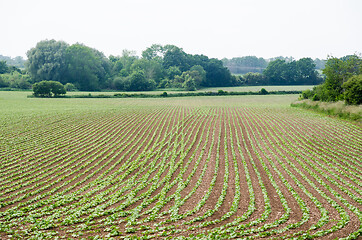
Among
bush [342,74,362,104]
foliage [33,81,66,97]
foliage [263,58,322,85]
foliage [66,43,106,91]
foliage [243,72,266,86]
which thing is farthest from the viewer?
foliage [263,58,322,85]

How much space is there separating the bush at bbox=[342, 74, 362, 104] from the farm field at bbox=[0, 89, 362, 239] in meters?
7.13

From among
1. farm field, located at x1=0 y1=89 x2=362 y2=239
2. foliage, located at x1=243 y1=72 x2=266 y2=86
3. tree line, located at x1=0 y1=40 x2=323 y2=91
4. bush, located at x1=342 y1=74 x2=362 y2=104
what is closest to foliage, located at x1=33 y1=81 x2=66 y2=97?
tree line, located at x1=0 y1=40 x2=323 y2=91

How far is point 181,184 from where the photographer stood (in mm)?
13367

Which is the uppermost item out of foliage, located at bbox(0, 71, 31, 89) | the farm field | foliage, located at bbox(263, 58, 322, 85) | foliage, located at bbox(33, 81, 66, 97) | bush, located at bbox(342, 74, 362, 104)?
foliage, located at bbox(263, 58, 322, 85)

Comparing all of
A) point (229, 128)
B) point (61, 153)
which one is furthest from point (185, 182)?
point (229, 128)

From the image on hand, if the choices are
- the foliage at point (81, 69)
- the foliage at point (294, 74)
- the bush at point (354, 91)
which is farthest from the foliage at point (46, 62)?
the bush at point (354, 91)

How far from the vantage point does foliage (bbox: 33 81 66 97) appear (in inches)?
2669

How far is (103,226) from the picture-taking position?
951 centimetres

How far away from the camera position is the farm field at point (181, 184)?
9.29m

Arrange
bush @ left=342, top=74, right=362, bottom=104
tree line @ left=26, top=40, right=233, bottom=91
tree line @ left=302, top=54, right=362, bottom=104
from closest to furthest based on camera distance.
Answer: bush @ left=342, top=74, right=362, bottom=104, tree line @ left=302, top=54, right=362, bottom=104, tree line @ left=26, top=40, right=233, bottom=91

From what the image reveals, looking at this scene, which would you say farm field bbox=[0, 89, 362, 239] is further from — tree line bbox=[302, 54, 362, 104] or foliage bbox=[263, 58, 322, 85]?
foliage bbox=[263, 58, 322, 85]

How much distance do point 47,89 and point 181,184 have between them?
64169 mm

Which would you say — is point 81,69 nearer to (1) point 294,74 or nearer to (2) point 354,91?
(1) point 294,74

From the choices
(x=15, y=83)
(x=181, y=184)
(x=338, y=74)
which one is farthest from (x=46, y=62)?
(x=181, y=184)
